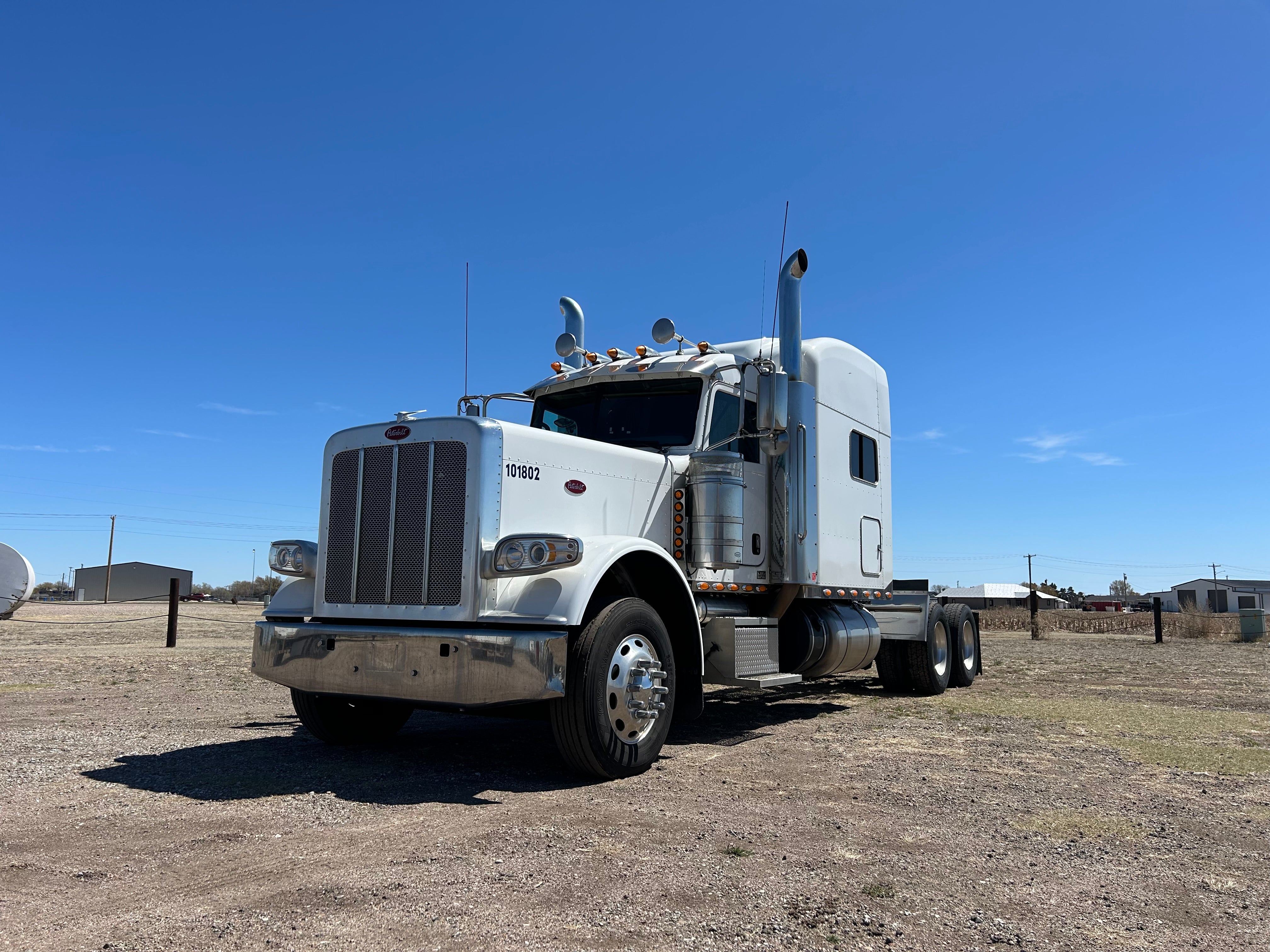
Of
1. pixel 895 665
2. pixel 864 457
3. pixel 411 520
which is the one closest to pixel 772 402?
pixel 864 457

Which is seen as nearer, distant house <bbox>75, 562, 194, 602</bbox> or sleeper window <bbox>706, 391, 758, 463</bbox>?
sleeper window <bbox>706, 391, 758, 463</bbox>

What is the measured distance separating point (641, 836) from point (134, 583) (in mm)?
108472

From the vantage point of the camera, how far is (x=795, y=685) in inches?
499

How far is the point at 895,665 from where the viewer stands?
1155 cm

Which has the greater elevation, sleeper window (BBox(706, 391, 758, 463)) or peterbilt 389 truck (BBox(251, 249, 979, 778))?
sleeper window (BBox(706, 391, 758, 463))

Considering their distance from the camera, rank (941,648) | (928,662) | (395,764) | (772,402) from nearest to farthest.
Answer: (395,764)
(772,402)
(928,662)
(941,648)

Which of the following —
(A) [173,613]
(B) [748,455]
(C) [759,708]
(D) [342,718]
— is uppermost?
(B) [748,455]

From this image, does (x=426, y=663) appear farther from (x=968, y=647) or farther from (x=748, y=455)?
(x=968, y=647)

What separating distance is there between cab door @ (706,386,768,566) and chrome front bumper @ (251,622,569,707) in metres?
2.93

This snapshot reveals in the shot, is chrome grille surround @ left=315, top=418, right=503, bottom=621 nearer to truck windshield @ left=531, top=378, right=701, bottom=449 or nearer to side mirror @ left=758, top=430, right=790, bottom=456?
truck windshield @ left=531, top=378, right=701, bottom=449

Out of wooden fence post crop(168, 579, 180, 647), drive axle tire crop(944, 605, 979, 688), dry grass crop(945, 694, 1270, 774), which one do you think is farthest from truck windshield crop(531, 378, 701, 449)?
wooden fence post crop(168, 579, 180, 647)

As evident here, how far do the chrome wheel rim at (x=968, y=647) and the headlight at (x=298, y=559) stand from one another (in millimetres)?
9424

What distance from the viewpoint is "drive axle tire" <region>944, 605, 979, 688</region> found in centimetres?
1250

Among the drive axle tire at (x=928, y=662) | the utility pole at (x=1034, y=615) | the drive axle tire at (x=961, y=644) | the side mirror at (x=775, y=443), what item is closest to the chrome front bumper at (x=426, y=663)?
the side mirror at (x=775, y=443)
